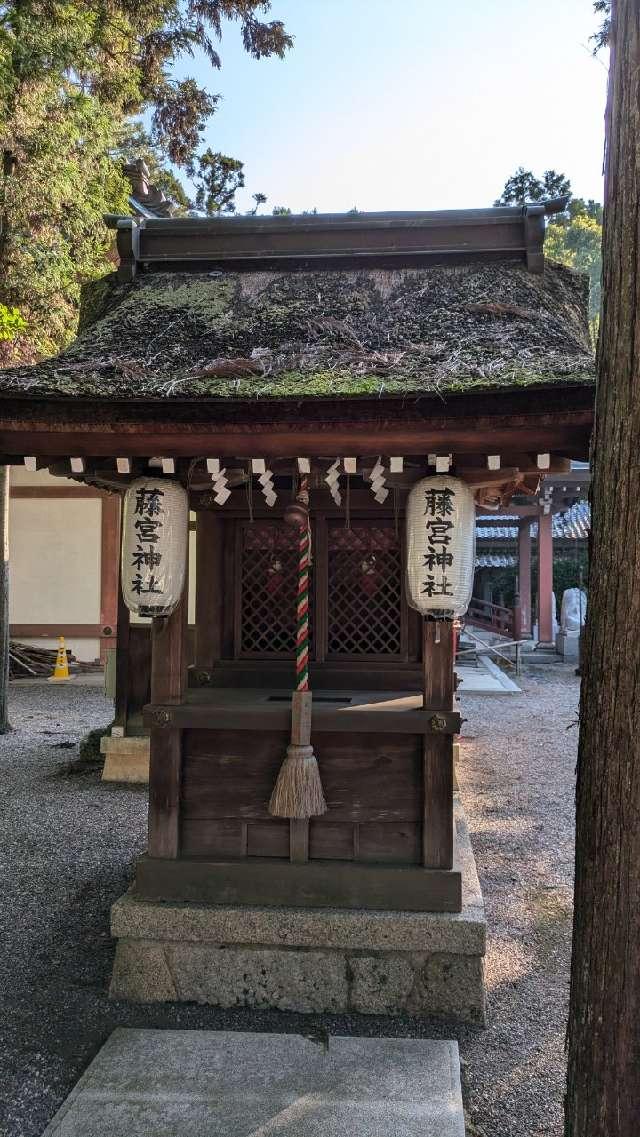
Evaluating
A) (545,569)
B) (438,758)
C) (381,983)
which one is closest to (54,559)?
(545,569)

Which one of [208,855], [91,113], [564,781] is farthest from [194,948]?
[91,113]

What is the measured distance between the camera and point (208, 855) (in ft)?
13.8

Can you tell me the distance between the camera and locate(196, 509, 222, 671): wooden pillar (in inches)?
188

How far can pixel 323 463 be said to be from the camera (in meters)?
4.18

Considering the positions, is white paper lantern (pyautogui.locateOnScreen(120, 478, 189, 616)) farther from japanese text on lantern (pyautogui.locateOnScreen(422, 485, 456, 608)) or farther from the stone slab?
the stone slab

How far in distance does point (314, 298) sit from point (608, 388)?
10.5ft

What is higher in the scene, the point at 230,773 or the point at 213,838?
the point at 230,773

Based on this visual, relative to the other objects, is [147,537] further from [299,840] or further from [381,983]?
[381,983]

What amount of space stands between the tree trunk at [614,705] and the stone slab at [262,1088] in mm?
1221

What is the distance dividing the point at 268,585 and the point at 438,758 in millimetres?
1658

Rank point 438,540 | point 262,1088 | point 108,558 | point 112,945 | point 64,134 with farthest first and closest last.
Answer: point 108,558 < point 64,134 < point 112,945 < point 438,540 < point 262,1088

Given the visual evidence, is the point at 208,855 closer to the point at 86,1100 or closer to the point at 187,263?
the point at 86,1100

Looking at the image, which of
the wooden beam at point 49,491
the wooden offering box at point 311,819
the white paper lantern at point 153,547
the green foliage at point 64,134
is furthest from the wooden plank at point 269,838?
the wooden beam at point 49,491

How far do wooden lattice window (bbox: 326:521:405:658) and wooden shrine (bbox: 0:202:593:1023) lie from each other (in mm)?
16
